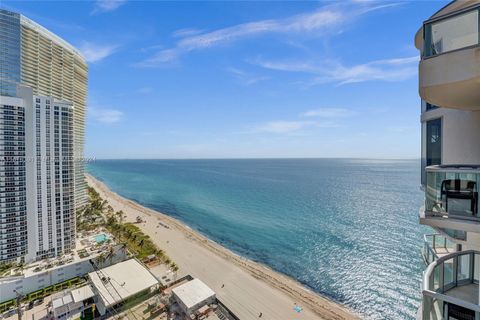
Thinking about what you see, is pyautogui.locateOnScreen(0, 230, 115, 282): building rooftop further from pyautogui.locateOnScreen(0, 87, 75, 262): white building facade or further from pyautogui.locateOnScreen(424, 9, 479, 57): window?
pyautogui.locateOnScreen(424, 9, 479, 57): window

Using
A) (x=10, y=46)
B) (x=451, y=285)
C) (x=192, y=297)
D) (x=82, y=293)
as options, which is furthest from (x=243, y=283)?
(x=10, y=46)

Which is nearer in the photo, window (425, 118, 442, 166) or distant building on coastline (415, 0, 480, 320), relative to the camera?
distant building on coastline (415, 0, 480, 320)

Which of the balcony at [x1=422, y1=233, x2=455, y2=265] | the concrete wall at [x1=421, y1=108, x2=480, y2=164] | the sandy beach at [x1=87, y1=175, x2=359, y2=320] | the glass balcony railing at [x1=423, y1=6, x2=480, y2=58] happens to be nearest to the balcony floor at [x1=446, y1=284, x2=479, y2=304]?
the balcony at [x1=422, y1=233, x2=455, y2=265]

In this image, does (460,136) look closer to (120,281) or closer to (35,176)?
(120,281)

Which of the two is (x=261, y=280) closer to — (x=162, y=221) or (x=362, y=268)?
(x=362, y=268)

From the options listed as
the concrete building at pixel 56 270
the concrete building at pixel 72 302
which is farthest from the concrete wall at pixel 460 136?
the concrete building at pixel 56 270

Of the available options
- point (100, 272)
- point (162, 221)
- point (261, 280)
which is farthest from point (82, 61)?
point (261, 280)
